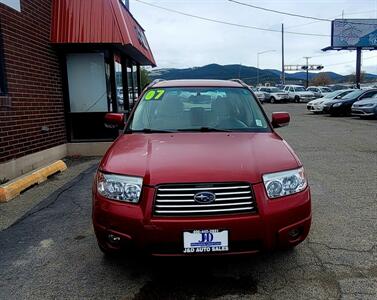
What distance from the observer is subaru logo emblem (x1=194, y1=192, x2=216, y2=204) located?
314 cm

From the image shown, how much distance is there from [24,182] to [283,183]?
15.9 ft

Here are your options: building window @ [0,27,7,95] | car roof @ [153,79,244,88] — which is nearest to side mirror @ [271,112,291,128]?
car roof @ [153,79,244,88]

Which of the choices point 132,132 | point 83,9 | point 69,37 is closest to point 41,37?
point 69,37

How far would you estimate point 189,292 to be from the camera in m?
3.31

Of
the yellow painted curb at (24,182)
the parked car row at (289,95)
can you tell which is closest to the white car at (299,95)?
the parked car row at (289,95)

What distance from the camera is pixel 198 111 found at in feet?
15.4

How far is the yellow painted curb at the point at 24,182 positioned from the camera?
618 cm

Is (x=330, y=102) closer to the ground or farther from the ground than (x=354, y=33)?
closer to the ground

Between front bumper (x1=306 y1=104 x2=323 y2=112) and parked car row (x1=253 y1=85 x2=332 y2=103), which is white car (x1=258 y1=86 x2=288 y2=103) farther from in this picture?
front bumper (x1=306 y1=104 x2=323 y2=112)

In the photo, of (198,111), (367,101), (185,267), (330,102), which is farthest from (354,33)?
(185,267)

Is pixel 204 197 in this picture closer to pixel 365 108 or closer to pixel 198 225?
pixel 198 225

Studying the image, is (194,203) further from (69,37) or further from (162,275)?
(69,37)

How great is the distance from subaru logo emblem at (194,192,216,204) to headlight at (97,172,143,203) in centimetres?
46

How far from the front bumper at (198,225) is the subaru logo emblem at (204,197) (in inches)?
4.8
